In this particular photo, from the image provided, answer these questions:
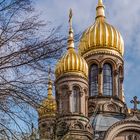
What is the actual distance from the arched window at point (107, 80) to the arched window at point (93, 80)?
0.48 metres

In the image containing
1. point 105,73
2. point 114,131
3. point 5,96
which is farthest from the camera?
point 105,73

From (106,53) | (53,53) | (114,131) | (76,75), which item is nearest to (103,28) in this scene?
(106,53)

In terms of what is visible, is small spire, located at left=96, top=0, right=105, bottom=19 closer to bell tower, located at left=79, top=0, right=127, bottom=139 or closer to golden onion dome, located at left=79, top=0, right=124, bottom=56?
bell tower, located at left=79, top=0, right=127, bottom=139

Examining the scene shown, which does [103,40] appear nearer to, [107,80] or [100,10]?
[107,80]

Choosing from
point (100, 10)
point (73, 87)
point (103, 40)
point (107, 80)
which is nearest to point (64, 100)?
point (73, 87)

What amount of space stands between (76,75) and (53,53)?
1984 centimetres

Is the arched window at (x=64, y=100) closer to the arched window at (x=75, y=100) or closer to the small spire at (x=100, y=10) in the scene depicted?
the arched window at (x=75, y=100)

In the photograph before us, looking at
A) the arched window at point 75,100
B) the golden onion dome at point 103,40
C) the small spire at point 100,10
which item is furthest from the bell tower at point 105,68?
the arched window at point 75,100

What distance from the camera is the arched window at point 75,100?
28172 mm

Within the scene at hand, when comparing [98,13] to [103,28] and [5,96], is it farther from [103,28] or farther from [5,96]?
[5,96]

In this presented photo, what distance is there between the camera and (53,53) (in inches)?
343

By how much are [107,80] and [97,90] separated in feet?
3.42

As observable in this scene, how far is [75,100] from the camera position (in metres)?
28.6

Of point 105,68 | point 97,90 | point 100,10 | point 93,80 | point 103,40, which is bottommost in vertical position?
point 97,90
